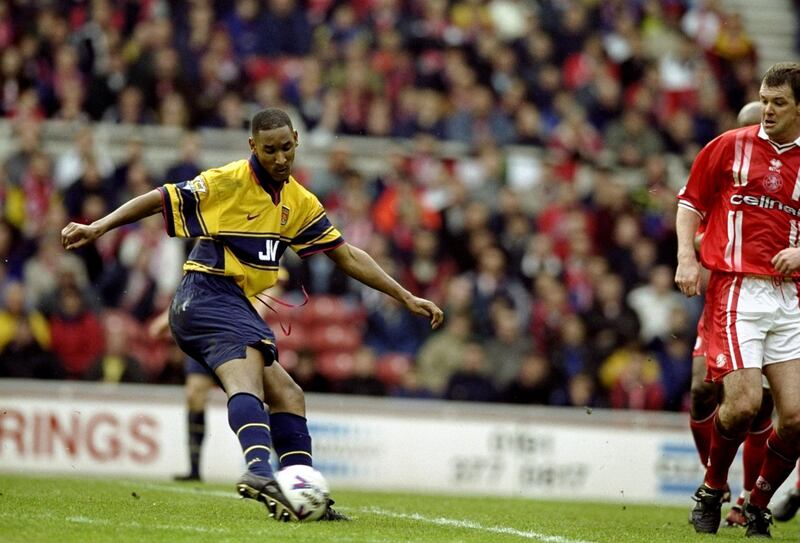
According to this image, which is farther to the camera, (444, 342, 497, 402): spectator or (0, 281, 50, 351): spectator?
(444, 342, 497, 402): spectator

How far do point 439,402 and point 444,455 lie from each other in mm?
658

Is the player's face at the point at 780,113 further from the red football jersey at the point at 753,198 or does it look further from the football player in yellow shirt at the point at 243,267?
the football player in yellow shirt at the point at 243,267

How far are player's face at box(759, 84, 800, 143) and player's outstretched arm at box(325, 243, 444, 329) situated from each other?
2.30 metres

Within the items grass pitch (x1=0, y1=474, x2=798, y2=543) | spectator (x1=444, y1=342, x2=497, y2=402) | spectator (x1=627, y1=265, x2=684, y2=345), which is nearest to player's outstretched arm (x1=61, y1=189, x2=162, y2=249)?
grass pitch (x1=0, y1=474, x2=798, y2=543)

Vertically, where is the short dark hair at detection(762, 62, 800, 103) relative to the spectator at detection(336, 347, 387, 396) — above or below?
above

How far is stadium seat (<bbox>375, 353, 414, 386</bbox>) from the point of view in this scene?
16641 mm

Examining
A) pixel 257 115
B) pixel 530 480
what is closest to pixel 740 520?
pixel 257 115

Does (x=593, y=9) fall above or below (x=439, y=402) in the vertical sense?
above

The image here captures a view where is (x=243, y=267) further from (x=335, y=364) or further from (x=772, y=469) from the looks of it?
(x=335, y=364)

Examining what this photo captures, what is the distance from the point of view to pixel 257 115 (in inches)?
336

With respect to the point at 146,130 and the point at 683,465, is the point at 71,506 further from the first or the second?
the point at 146,130

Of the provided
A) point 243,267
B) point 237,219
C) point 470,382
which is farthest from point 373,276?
point 470,382

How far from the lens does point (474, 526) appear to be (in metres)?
8.86

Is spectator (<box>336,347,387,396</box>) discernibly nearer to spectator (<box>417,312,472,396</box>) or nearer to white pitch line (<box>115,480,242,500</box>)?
spectator (<box>417,312,472,396</box>)
